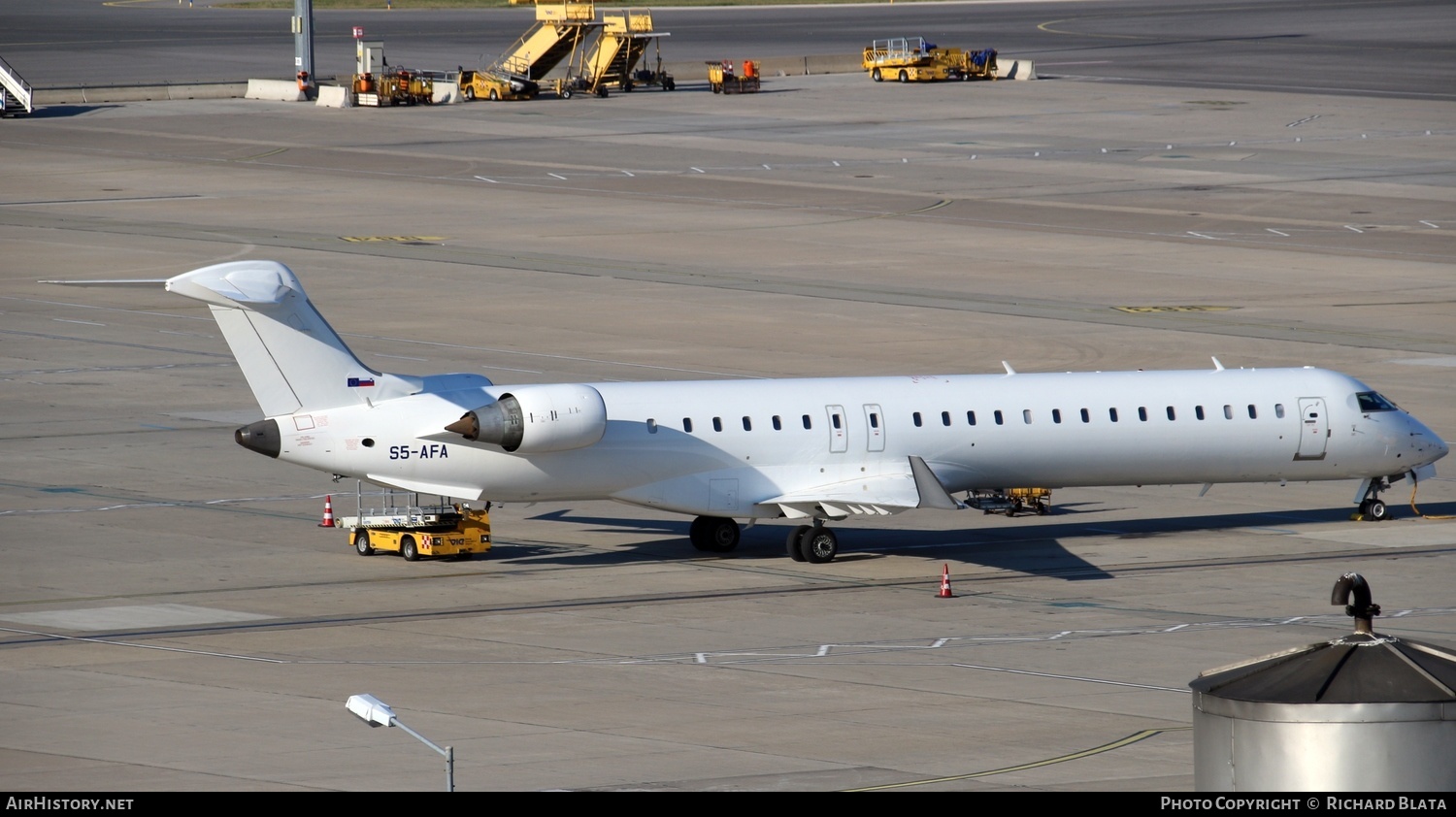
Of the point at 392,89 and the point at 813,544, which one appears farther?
the point at 392,89

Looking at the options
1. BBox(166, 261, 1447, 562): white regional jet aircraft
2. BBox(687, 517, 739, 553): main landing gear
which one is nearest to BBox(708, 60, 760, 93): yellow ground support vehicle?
BBox(166, 261, 1447, 562): white regional jet aircraft

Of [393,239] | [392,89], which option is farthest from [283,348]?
[392,89]

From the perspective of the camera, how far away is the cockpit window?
38156 mm

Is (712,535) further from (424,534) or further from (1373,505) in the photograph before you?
(1373,505)

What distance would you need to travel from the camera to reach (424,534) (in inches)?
1377

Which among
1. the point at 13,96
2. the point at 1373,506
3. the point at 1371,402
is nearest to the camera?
the point at 1371,402

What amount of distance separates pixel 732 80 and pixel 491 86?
13.6 metres

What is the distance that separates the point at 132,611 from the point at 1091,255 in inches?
1825

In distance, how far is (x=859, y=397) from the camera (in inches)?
1399

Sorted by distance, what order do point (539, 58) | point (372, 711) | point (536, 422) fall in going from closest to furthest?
point (372, 711)
point (536, 422)
point (539, 58)

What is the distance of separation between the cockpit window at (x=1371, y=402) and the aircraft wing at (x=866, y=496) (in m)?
8.48

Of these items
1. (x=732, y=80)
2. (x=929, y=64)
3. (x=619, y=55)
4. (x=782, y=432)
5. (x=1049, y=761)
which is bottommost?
(x=1049, y=761)

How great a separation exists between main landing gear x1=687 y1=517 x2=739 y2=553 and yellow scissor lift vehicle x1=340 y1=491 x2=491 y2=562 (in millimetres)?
3576
